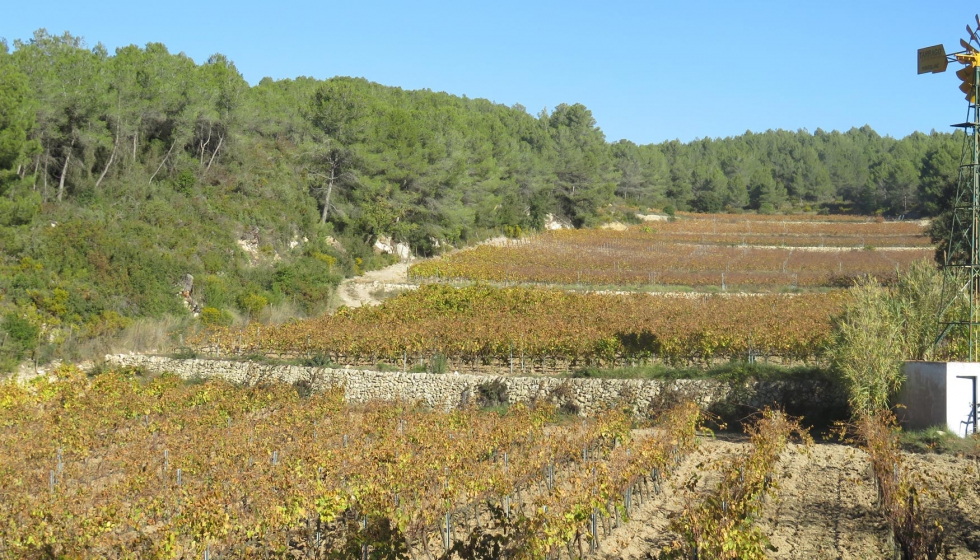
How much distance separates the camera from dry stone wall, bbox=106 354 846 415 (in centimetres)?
2041

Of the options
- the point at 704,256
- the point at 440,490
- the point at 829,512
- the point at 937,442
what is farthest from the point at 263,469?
the point at 704,256

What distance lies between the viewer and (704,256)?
4844 cm

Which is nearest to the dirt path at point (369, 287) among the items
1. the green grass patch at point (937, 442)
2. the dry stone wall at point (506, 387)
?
the dry stone wall at point (506, 387)

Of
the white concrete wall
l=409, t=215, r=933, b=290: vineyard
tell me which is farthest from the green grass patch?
l=409, t=215, r=933, b=290: vineyard

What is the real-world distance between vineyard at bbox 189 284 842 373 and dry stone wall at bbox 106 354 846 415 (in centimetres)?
122

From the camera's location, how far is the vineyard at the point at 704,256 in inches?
1526

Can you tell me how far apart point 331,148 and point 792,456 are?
30.6m

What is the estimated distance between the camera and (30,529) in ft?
33.1

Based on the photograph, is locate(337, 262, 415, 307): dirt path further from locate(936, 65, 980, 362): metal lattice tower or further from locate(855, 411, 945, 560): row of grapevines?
locate(855, 411, 945, 560): row of grapevines

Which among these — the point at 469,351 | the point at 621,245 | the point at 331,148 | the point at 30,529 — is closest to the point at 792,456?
the point at 469,351

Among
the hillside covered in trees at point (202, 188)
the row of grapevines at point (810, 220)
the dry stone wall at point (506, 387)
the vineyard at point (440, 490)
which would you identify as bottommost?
the dry stone wall at point (506, 387)

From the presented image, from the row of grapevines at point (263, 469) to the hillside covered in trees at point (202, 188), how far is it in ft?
25.8

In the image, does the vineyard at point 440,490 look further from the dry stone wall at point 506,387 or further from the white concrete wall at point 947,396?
the dry stone wall at point 506,387

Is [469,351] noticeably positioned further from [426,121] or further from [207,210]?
[426,121]
